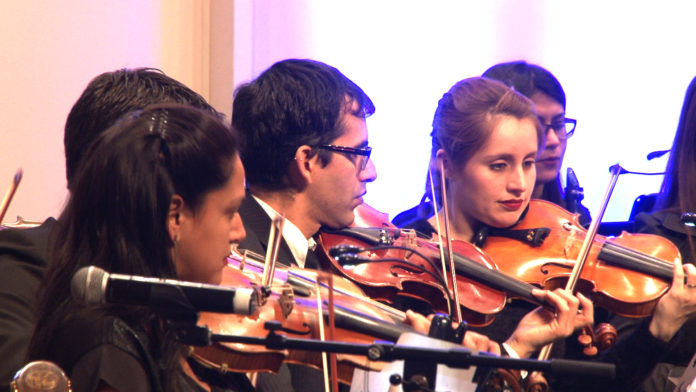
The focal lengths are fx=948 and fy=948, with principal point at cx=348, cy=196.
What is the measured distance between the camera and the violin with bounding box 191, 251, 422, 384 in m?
1.55

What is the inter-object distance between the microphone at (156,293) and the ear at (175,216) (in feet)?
1.14

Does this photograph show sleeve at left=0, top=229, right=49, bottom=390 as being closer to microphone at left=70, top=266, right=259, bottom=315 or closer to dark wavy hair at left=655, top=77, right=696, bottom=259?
microphone at left=70, top=266, right=259, bottom=315

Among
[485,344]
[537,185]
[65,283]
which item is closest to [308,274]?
[485,344]

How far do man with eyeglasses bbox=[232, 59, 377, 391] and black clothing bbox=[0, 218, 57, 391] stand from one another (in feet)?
1.93

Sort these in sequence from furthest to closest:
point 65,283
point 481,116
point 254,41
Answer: point 254,41 → point 481,116 → point 65,283

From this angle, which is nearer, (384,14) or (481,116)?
(481,116)

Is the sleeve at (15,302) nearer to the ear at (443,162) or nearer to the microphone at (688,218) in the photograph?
the ear at (443,162)

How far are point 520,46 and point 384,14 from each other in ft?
1.88

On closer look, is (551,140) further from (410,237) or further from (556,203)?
(410,237)

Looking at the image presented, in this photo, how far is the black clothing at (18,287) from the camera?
1.66 meters

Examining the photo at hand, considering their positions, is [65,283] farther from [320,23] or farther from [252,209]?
[320,23]

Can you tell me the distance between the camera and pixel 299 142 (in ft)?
7.70

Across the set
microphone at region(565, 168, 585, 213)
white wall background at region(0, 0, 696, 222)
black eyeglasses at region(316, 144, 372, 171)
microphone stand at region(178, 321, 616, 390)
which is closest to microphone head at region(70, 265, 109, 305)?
microphone stand at region(178, 321, 616, 390)

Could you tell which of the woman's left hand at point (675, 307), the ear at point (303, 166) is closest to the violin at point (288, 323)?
the ear at point (303, 166)
